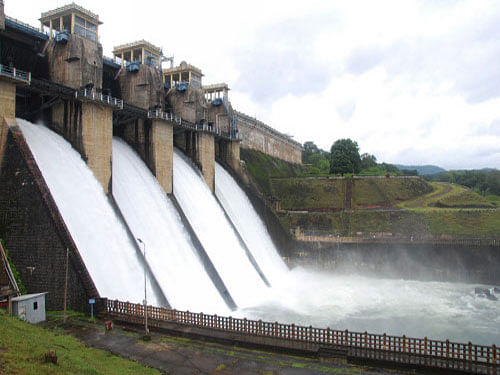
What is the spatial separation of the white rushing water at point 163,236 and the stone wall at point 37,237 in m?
6.18

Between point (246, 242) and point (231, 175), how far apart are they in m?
11.5

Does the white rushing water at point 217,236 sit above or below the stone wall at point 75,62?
below

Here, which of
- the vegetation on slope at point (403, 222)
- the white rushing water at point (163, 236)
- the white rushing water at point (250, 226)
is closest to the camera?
the white rushing water at point (163, 236)

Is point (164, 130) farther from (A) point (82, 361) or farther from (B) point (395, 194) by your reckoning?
(B) point (395, 194)

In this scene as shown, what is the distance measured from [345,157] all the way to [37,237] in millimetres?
66362

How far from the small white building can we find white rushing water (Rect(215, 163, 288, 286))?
70.7ft

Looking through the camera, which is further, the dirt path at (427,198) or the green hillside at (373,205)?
the dirt path at (427,198)

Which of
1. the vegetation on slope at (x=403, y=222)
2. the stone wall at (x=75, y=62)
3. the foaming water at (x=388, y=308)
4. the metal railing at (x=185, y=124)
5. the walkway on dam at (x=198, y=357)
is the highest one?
the stone wall at (x=75, y=62)

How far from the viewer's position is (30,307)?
16641 mm

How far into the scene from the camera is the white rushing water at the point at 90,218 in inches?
819

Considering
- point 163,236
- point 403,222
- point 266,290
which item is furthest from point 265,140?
point 163,236

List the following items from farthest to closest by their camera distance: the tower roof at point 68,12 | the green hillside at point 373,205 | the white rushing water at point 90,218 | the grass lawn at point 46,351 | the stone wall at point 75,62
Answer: the green hillside at point 373,205 < the tower roof at point 68,12 < the stone wall at point 75,62 < the white rushing water at point 90,218 < the grass lawn at point 46,351

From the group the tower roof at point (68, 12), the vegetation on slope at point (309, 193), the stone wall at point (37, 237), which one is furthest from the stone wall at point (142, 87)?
the vegetation on slope at point (309, 193)

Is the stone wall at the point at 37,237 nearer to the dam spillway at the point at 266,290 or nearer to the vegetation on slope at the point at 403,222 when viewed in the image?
the dam spillway at the point at 266,290
